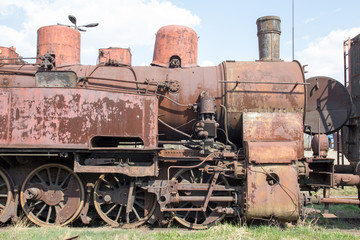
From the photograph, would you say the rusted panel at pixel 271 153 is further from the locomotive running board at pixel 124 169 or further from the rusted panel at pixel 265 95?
the locomotive running board at pixel 124 169

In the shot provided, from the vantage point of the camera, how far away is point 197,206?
5.93 m

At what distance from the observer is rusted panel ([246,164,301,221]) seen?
5406 millimetres

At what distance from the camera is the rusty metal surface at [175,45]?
7020 mm

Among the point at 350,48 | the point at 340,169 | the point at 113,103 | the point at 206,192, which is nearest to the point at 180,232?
the point at 206,192

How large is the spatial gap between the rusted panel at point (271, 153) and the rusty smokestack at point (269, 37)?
7.42 ft

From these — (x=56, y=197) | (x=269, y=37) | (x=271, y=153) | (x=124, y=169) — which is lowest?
(x=56, y=197)

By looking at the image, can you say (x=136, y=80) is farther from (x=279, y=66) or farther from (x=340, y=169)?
(x=340, y=169)

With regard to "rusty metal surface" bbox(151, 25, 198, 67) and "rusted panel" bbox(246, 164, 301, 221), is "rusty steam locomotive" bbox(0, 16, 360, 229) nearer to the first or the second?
"rusted panel" bbox(246, 164, 301, 221)

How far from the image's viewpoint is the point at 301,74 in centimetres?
629

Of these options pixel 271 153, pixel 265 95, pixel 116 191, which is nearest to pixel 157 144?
pixel 116 191

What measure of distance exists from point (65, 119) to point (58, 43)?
2581 millimetres

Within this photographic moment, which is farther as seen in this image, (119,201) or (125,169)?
(119,201)

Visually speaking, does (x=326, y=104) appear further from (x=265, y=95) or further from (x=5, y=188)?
(x=5, y=188)

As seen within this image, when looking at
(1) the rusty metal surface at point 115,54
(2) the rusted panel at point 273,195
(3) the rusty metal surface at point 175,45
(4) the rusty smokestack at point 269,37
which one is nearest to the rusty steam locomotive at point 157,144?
(2) the rusted panel at point 273,195
